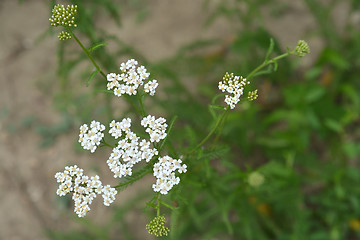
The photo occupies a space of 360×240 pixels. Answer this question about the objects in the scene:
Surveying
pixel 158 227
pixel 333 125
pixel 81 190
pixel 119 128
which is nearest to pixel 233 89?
pixel 119 128

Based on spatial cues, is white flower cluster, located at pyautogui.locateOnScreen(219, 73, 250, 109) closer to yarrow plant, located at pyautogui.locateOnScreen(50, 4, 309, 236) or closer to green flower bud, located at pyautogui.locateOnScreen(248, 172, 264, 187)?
yarrow plant, located at pyautogui.locateOnScreen(50, 4, 309, 236)

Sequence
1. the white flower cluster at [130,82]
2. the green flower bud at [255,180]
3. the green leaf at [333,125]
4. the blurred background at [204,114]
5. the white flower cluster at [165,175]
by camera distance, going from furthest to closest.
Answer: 1. the green leaf at [333,125]
2. the blurred background at [204,114]
3. the green flower bud at [255,180]
4. the white flower cluster at [130,82]
5. the white flower cluster at [165,175]

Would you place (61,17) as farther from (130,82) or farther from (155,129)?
(155,129)

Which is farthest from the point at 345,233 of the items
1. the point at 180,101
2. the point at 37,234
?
the point at 37,234

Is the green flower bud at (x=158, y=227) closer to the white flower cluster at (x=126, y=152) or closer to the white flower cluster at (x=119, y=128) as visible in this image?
the white flower cluster at (x=126, y=152)

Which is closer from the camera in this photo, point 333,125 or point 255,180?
point 255,180

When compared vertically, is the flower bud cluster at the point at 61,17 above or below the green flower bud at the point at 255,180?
above

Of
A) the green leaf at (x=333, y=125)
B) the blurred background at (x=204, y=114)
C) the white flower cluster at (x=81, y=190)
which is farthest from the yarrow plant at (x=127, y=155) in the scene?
the green leaf at (x=333, y=125)
